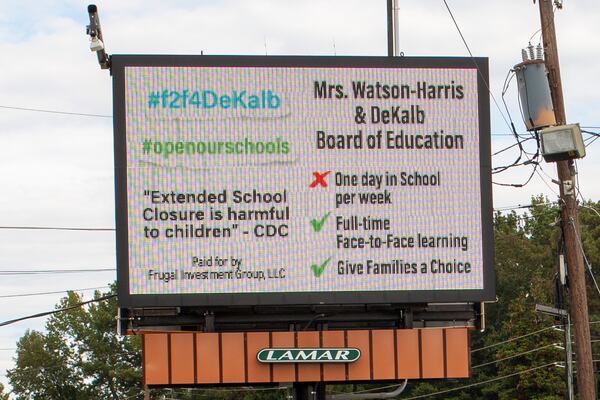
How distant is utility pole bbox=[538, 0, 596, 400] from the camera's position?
17.2m

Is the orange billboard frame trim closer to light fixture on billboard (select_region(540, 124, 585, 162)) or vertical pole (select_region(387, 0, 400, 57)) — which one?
light fixture on billboard (select_region(540, 124, 585, 162))

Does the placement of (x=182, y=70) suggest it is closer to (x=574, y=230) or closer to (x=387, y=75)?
(x=387, y=75)

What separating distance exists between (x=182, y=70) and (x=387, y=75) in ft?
10.9

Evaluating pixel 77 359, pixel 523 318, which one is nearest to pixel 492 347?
pixel 523 318

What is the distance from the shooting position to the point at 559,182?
17531 mm

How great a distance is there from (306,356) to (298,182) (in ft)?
9.32

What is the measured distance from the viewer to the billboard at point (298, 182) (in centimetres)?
1884

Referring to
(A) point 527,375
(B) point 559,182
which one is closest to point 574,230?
(B) point 559,182

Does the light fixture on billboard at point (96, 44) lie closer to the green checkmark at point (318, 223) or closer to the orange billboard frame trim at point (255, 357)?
the green checkmark at point (318, 223)

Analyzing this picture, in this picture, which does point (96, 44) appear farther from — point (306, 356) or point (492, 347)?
point (492, 347)

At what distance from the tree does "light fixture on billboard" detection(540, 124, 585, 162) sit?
76280 mm

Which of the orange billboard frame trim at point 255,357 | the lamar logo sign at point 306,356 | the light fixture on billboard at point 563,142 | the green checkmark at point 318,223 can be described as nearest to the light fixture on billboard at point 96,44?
the green checkmark at point 318,223

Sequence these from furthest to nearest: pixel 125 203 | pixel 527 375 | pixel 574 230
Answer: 1. pixel 527 375
2. pixel 125 203
3. pixel 574 230

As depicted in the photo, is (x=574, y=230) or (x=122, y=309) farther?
(x=122, y=309)
